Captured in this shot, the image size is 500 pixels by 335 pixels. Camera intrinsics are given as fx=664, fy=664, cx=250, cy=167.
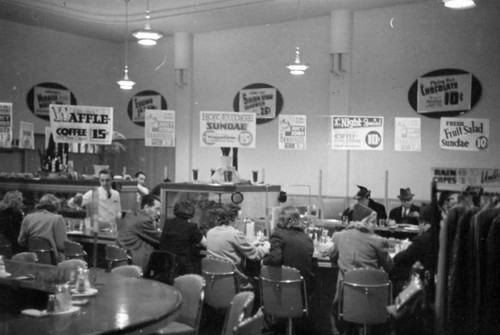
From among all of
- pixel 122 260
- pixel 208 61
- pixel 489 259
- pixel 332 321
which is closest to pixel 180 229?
pixel 122 260

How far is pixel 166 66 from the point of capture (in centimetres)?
1684

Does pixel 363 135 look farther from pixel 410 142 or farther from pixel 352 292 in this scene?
pixel 352 292

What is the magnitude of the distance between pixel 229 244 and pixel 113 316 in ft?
9.99

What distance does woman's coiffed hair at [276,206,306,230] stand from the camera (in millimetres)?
6777

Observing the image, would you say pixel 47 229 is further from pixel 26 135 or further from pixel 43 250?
pixel 26 135

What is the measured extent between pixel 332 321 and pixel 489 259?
13.1ft

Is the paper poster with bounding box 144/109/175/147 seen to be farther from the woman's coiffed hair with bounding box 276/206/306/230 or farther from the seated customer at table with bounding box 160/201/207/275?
the woman's coiffed hair with bounding box 276/206/306/230

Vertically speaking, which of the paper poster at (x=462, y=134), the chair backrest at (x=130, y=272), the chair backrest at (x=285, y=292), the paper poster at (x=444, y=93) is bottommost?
the chair backrest at (x=285, y=292)

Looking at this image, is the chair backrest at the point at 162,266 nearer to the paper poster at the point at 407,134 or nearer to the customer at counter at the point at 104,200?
the customer at counter at the point at 104,200

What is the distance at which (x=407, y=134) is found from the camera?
413 inches

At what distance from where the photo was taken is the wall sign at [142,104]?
1691cm

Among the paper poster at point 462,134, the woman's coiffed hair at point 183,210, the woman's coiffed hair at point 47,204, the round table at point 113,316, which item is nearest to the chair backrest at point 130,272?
the round table at point 113,316

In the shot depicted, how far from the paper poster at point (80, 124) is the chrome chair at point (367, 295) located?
519 centimetres

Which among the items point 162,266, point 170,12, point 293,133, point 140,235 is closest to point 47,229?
point 140,235
